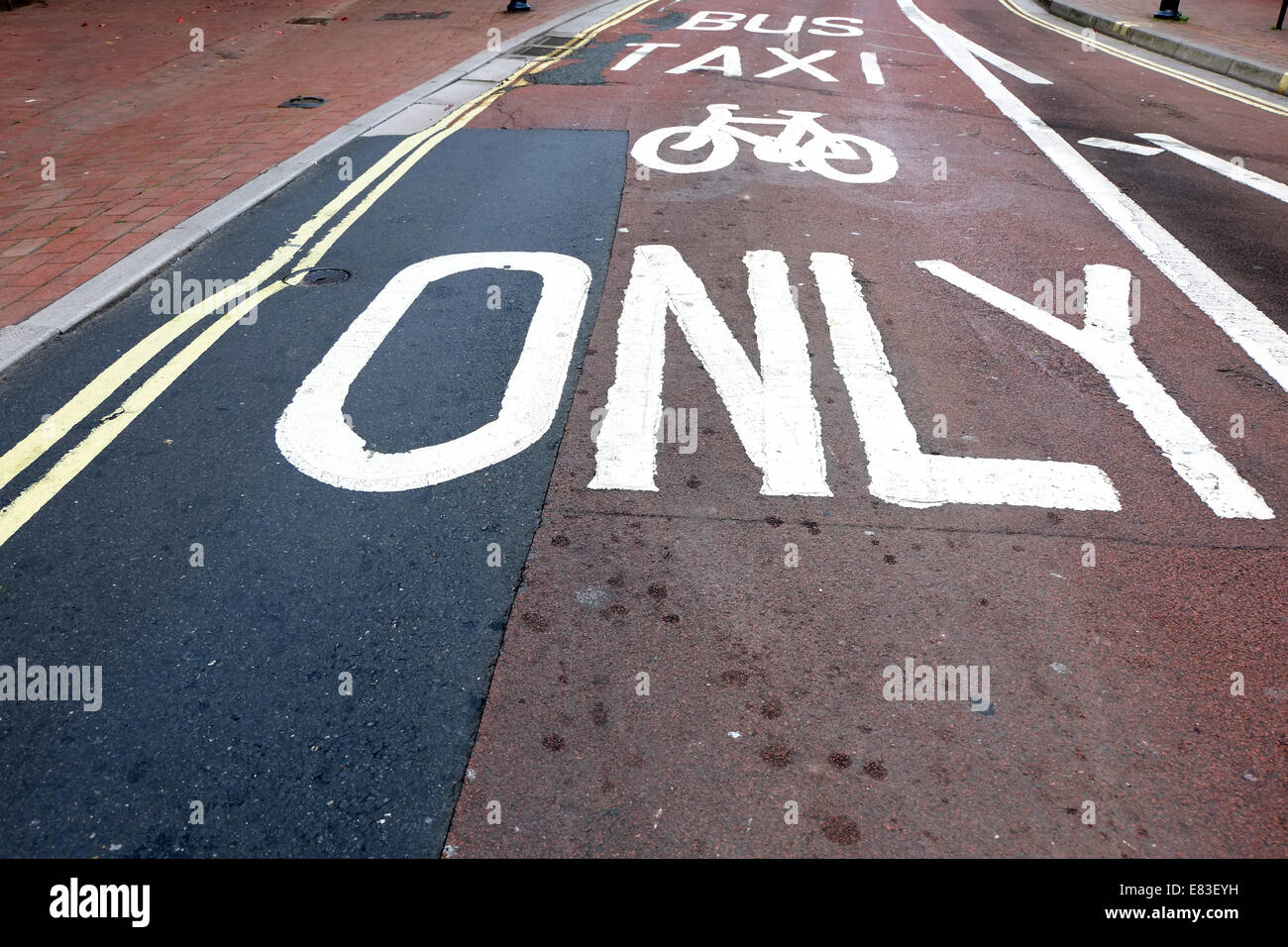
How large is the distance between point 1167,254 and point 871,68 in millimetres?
8054

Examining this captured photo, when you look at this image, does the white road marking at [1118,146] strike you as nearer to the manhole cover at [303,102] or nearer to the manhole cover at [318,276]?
the manhole cover at [318,276]

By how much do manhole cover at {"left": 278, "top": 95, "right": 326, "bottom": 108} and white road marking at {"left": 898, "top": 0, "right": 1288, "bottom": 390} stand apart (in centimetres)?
830

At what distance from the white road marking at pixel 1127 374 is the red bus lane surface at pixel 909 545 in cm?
2

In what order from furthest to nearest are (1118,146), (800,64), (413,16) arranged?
(413,16)
(800,64)
(1118,146)

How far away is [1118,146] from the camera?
401 inches

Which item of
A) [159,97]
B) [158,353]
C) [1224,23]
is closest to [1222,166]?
[158,353]

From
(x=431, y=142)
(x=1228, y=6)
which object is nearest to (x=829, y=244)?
(x=431, y=142)

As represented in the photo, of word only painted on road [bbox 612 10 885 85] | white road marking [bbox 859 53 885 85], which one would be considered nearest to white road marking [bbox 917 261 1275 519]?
white road marking [bbox 859 53 885 85]

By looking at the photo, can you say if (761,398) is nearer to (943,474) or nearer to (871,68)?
(943,474)

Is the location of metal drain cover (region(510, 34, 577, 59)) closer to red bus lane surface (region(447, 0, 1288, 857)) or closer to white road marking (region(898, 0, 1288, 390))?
white road marking (region(898, 0, 1288, 390))

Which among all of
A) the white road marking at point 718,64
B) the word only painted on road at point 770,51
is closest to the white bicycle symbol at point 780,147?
the white road marking at point 718,64

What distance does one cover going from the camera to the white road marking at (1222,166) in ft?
29.0

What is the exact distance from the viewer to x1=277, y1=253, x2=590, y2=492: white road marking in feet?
14.1

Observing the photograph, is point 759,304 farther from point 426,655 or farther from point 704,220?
point 426,655
